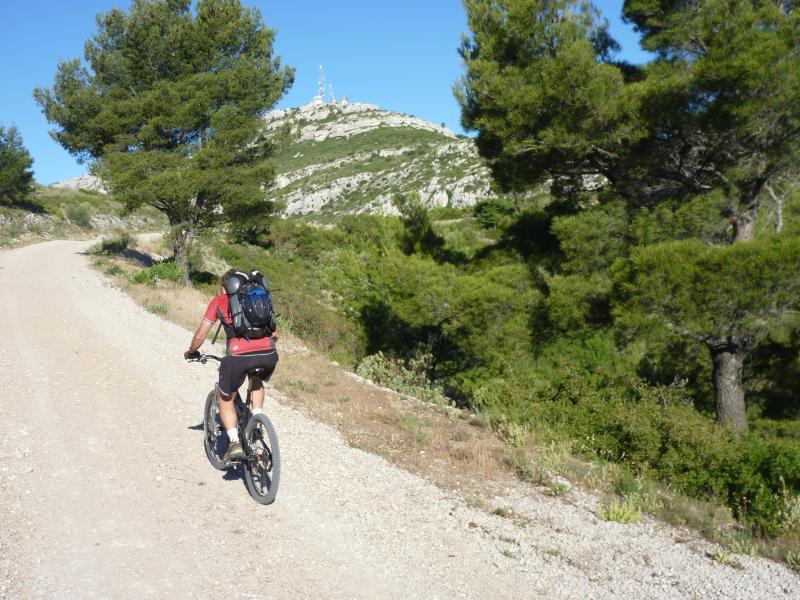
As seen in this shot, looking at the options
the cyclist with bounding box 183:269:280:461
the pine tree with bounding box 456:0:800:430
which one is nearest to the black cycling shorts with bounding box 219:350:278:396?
the cyclist with bounding box 183:269:280:461

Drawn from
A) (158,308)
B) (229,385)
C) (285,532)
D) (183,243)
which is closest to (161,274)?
(183,243)

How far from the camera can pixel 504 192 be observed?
12.1 metres

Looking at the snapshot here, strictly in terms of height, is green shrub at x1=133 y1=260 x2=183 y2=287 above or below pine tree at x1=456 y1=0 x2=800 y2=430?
below

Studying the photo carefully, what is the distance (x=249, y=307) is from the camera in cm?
492

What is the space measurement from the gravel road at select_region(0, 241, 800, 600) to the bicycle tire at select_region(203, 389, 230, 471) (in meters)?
0.15

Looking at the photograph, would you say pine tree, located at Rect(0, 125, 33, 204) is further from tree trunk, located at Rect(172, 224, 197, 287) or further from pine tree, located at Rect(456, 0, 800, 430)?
pine tree, located at Rect(456, 0, 800, 430)

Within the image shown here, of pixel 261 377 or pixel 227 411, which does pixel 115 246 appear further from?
pixel 261 377

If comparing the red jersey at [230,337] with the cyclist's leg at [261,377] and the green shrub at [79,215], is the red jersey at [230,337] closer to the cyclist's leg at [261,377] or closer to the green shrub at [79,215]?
the cyclist's leg at [261,377]

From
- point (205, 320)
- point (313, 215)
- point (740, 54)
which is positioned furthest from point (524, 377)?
point (313, 215)

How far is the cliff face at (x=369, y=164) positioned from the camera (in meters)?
50.4

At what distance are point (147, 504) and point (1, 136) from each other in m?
43.4

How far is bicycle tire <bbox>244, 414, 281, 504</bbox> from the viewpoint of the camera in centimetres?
492

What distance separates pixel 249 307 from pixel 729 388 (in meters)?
7.59

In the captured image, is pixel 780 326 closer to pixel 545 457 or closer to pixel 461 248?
pixel 545 457
